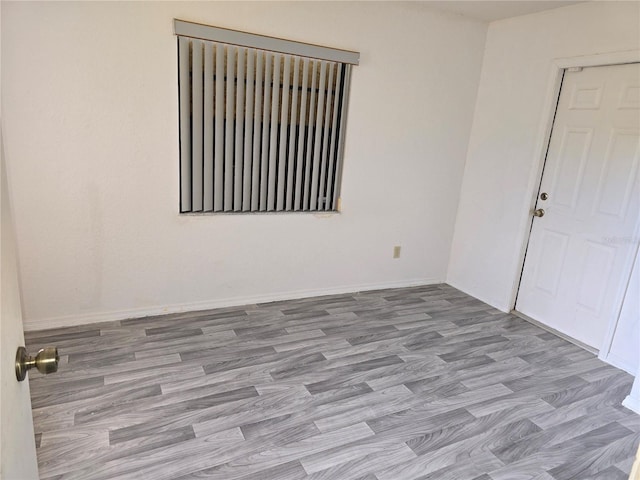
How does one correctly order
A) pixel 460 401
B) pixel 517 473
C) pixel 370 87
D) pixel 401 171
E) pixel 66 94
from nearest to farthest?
pixel 517 473 → pixel 460 401 → pixel 66 94 → pixel 370 87 → pixel 401 171

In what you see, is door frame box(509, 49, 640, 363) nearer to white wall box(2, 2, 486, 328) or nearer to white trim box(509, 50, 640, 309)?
white trim box(509, 50, 640, 309)

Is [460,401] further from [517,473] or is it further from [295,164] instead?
[295,164]

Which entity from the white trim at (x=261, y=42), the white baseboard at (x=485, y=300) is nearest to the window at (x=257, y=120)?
the white trim at (x=261, y=42)

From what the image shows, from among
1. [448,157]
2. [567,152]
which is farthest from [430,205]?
[567,152]

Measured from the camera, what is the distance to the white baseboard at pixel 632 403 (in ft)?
8.14

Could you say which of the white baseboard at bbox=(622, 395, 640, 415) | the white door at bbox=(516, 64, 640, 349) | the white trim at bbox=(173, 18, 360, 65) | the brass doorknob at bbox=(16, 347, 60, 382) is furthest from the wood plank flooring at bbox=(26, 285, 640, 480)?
the white trim at bbox=(173, 18, 360, 65)

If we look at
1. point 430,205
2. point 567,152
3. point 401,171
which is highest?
point 567,152

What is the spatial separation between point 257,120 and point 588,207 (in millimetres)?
2536

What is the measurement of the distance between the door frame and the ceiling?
41 cm

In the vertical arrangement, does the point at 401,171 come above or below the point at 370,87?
below

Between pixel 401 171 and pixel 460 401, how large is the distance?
6.92 ft

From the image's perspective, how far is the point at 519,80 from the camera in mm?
3600

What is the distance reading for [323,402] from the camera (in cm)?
238

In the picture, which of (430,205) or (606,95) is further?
(430,205)
